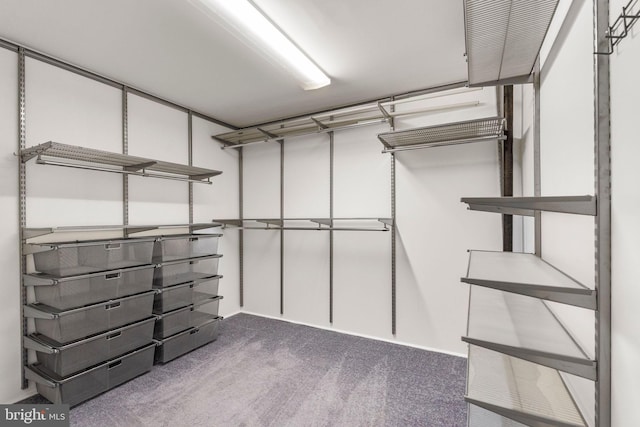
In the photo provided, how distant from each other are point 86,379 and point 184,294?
35.3 inches

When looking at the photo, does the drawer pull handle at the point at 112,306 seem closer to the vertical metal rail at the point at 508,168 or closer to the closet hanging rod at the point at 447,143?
the closet hanging rod at the point at 447,143

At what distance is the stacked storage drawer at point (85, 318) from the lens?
1962mm

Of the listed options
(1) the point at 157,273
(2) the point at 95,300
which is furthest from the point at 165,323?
(2) the point at 95,300

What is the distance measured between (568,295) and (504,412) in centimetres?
40

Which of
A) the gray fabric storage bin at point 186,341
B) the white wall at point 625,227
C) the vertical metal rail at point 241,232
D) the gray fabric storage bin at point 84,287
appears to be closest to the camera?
the white wall at point 625,227

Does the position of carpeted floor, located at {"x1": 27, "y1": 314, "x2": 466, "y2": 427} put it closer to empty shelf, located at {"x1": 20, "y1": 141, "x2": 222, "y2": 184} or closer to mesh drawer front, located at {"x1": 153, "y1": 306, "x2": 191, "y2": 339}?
mesh drawer front, located at {"x1": 153, "y1": 306, "x2": 191, "y2": 339}

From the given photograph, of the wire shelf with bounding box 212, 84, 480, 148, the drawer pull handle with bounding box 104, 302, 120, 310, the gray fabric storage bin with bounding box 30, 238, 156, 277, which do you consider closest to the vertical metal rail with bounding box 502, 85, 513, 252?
the wire shelf with bounding box 212, 84, 480, 148

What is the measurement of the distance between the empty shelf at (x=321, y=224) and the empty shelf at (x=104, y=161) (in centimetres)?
77

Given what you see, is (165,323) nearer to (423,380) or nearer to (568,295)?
(423,380)

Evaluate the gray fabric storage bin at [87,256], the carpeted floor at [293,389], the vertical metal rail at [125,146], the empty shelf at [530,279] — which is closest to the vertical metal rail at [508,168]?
the empty shelf at [530,279]

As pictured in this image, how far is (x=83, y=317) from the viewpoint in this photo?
207cm

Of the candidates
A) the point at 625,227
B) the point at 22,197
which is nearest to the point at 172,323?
the point at 22,197

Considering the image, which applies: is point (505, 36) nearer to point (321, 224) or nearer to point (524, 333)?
point (524, 333)

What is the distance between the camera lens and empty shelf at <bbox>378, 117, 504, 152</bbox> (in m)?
2.17
